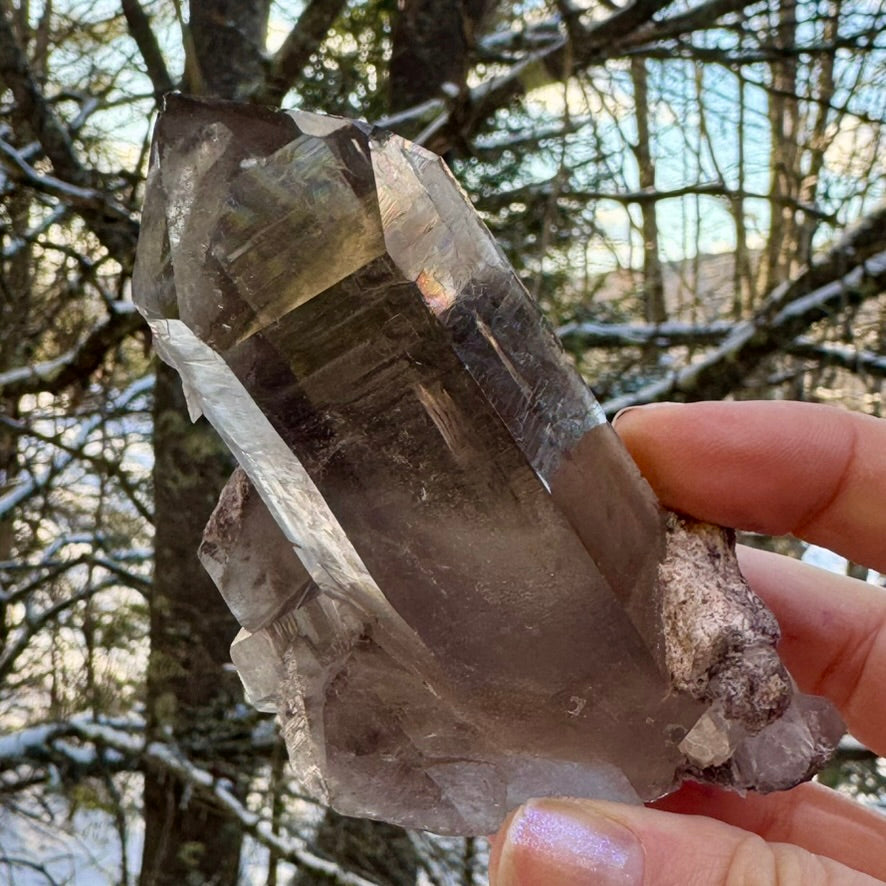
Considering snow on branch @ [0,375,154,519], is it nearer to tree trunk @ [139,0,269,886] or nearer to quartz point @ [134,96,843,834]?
tree trunk @ [139,0,269,886]

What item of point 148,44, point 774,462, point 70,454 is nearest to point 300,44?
point 148,44

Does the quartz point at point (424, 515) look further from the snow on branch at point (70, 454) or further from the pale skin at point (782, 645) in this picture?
the snow on branch at point (70, 454)

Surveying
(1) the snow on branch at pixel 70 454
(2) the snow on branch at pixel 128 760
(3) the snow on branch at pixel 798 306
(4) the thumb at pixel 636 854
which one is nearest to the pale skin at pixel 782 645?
(4) the thumb at pixel 636 854

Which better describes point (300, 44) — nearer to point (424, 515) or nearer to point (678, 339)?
point (678, 339)

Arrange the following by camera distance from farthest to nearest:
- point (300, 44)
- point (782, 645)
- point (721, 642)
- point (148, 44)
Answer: point (148, 44)
point (300, 44)
point (782, 645)
point (721, 642)

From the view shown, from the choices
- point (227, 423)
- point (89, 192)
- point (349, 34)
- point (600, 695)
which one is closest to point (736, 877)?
point (600, 695)

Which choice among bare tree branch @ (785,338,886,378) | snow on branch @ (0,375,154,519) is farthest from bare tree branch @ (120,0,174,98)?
bare tree branch @ (785,338,886,378)

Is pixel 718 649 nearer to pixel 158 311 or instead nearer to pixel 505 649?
pixel 505 649
